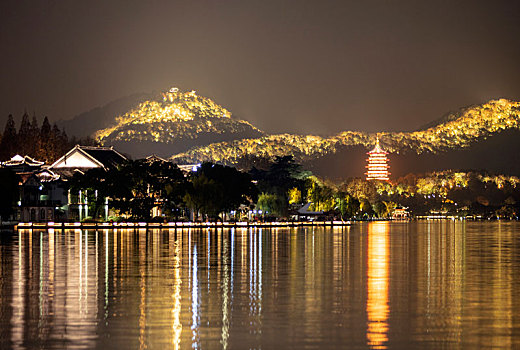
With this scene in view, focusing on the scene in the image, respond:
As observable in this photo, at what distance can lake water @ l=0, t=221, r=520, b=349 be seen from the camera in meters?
21.9

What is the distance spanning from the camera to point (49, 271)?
41.4m

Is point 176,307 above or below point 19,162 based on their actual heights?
below

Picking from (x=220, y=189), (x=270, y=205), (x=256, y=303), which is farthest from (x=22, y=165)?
(x=256, y=303)

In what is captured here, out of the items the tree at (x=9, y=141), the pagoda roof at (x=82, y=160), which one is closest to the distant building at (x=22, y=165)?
the pagoda roof at (x=82, y=160)

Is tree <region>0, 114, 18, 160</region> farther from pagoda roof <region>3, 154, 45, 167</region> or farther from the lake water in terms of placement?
the lake water

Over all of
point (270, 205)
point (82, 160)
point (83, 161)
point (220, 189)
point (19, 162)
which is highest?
point (82, 160)

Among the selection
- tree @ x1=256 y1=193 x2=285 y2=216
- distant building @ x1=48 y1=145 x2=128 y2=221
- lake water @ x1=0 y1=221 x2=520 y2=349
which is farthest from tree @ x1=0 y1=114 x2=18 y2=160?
lake water @ x1=0 y1=221 x2=520 y2=349

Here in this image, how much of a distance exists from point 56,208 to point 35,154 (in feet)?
152

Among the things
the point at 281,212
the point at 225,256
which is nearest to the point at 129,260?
the point at 225,256

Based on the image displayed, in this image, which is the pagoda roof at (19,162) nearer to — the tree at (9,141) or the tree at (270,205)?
the tree at (9,141)

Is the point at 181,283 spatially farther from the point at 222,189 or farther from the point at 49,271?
the point at 222,189

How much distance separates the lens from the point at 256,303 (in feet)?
95.1

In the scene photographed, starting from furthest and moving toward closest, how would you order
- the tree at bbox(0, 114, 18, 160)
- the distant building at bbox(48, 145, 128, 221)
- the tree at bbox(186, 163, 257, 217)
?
the tree at bbox(0, 114, 18, 160) < the distant building at bbox(48, 145, 128, 221) < the tree at bbox(186, 163, 257, 217)

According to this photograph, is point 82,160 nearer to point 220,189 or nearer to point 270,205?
point 270,205
